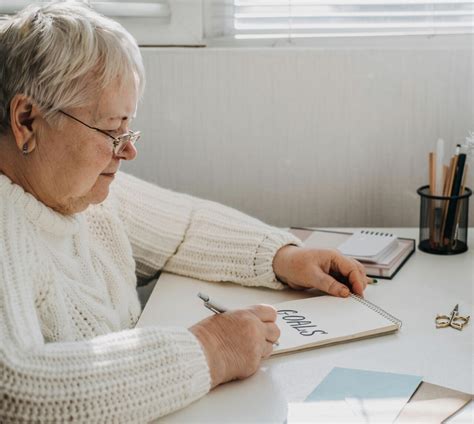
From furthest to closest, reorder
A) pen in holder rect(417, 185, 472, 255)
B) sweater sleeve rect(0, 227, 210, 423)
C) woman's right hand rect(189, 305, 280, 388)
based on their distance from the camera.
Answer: pen in holder rect(417, 185, 472, 255), woman's right hand rect(189, 305, 280, 388), sweater sleeve rect(0, 227, 210, 423)

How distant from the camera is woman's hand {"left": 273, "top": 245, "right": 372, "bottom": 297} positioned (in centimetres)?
140

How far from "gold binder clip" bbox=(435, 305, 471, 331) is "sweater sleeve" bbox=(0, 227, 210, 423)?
0.44 m

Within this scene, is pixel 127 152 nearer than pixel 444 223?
Yes

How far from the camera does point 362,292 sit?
1.41 m

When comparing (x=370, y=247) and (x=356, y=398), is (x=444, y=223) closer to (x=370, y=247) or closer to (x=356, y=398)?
(x=370, y=247)

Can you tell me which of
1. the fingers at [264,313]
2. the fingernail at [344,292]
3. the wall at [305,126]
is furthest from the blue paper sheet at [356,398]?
the wall at [305,126]

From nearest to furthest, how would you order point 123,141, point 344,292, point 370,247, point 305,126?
1. point 123,141
2. point 344,292
3. point 370,247
4. point 305,126

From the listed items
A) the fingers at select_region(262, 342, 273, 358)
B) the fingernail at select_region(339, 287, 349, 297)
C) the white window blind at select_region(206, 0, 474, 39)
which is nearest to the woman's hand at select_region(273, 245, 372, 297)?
the fingernail at select_region(339, 287, 349, 297)

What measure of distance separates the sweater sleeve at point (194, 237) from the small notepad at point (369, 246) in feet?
0.42

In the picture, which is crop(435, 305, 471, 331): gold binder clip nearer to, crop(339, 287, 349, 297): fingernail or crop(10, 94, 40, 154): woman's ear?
crop(339, 287, 349, 297): fingernail

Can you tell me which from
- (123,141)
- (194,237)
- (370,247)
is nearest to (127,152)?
(123,141)

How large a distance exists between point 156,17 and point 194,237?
0.63 m

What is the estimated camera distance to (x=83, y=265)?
52.3 inches

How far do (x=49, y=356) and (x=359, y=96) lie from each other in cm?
114
